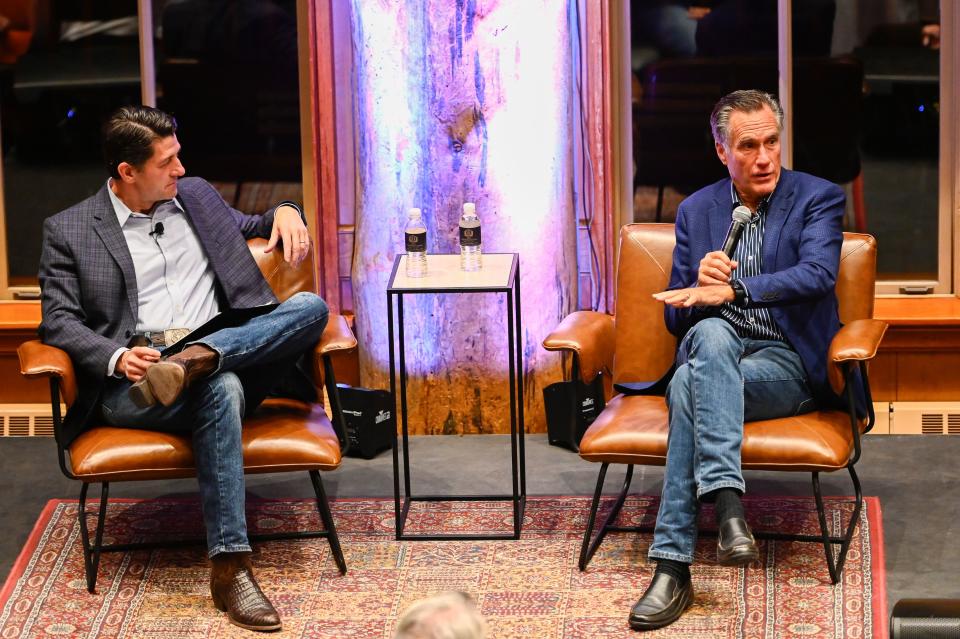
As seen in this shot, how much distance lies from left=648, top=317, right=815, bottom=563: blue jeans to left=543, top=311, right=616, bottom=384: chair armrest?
1.01 ft

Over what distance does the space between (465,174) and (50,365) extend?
167 centimetres

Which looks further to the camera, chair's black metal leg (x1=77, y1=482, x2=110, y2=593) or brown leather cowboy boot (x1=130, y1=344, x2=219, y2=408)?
chair's black metal leg (x1=77, y1=482, x2=110, y2=593)

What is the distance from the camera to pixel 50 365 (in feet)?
13.3

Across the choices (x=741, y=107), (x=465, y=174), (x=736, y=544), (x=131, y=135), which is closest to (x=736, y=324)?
(x=741, y=107)

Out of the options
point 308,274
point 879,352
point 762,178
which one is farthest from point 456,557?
point 879,352

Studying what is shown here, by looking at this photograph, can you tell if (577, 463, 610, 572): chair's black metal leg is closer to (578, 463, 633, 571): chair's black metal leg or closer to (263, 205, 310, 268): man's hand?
(578, 463, 633, 571): chair's black metal leg

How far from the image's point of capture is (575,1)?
5168 millimetres

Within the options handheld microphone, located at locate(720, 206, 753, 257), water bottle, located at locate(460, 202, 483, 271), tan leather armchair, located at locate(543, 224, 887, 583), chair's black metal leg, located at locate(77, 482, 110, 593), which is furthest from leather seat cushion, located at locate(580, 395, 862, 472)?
chair's black metal leg, located at locate(77, 482, 110, 593)

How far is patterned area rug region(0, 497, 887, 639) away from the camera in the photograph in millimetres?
3914

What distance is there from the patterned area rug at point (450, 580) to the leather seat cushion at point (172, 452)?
0.34 m

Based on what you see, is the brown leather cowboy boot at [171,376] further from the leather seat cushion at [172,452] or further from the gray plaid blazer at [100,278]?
the gray plaid blazer at [100,278]

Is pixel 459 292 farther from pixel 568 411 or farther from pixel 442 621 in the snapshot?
pixel 442 621

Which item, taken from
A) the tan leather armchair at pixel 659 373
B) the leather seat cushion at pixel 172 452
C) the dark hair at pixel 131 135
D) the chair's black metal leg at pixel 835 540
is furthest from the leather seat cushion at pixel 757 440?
the dark hair at pixel 131 135

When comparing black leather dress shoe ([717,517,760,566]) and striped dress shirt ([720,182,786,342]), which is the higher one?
striped dress shirt ([720,182,786,342])
